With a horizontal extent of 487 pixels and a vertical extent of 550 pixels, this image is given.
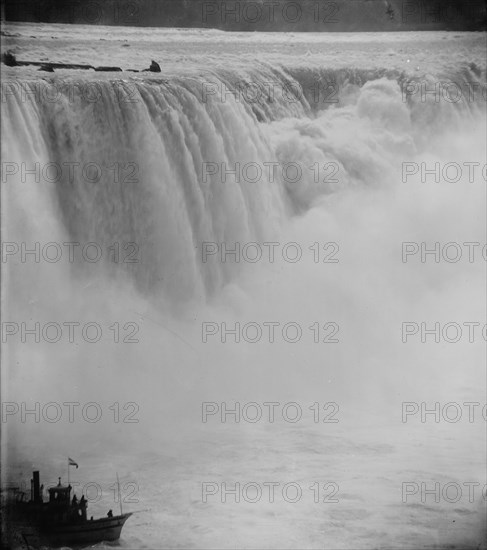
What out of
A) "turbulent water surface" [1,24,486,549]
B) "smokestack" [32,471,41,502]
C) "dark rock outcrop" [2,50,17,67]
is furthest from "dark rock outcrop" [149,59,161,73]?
"smokestack" [32,471,41,502]

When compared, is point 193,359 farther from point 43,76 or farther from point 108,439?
point 43,76

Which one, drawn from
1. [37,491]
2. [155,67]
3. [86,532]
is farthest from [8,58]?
[86,532]

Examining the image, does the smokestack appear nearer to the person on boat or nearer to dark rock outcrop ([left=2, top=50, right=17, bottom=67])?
the person on boat

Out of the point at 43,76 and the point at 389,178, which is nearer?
the point at 43,76

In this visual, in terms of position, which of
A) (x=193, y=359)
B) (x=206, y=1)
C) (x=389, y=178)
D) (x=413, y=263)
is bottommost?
(x=193, y=359)

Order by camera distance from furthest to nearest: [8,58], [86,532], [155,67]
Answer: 1. [155,67]
2. [8,58]
3. [86,532]

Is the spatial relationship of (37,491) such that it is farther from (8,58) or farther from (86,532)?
(8,58)

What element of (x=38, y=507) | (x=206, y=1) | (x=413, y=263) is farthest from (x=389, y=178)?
(x=38, y=507)

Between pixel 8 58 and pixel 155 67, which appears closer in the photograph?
pixel 8 58

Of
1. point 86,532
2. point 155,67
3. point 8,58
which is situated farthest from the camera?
point 155,67
